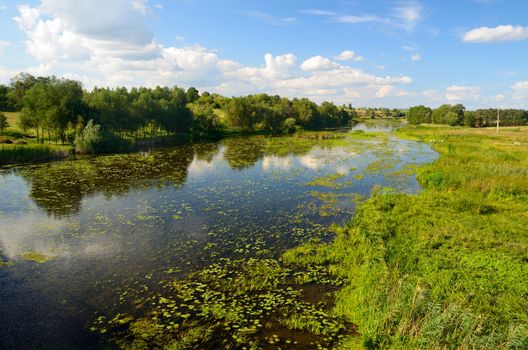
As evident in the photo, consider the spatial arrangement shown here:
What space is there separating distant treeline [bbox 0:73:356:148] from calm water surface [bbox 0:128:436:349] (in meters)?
13.3

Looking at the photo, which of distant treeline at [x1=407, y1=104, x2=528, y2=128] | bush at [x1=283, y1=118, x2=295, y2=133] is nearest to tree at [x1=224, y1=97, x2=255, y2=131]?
bush at [x1=283, y1=118, x2=295, y2=133]

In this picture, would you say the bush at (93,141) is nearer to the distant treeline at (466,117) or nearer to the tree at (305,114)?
the tree at (305,114)

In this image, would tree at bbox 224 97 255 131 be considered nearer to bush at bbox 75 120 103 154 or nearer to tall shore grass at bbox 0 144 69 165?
bush at bbox 75 120 103 154

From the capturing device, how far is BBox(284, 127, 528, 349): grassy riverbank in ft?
30.9

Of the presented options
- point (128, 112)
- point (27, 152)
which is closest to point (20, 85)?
point (128, 112)

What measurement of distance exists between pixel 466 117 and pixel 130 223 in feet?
542

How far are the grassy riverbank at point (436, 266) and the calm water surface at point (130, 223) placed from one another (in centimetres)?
342

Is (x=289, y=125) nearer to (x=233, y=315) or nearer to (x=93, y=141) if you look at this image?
(x=93, y=141)

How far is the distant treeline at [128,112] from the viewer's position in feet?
166

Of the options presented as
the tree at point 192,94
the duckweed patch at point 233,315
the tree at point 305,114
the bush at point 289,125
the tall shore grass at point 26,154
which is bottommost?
the duckweed patch at point 233,315

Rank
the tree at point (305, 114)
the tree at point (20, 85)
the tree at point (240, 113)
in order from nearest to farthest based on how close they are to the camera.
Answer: the tree at point (20, 85)
the tree at point (240, 113)
the tree at point (305, 114)

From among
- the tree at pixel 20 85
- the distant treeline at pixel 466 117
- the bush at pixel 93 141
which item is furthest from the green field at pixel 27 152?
the distant treeline at pixel 466 117

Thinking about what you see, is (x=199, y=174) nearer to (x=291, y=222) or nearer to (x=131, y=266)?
(x=291, y=222)

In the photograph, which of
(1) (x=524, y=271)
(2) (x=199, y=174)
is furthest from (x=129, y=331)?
(2) (x=199, y=174)
